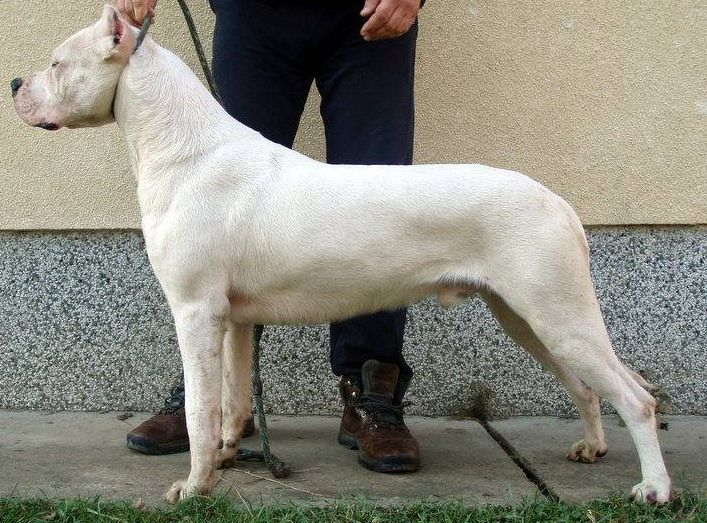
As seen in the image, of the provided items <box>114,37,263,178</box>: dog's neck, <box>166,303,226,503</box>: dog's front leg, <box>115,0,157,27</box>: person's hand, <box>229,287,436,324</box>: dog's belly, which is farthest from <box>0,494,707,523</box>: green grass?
<box>115,0,157,27</box>: person's hand

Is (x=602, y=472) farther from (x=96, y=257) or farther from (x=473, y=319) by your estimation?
(x=96, y=257)

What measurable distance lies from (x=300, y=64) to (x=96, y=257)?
1.45m

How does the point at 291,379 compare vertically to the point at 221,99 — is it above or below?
below

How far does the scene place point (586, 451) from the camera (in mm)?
3092

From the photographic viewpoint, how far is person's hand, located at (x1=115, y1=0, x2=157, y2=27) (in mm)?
2799

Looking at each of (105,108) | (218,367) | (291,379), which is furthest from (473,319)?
(105,108)

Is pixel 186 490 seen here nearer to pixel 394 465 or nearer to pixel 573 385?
pixel 394 465

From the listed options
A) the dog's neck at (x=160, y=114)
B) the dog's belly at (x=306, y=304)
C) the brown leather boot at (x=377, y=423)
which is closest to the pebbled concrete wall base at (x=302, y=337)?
the brown leather boot at (x=377, y=423)

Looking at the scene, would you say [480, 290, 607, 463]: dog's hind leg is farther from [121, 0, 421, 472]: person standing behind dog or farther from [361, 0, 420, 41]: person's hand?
[361, 0, 420, 41]: person's hand

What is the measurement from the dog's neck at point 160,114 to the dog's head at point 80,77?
5cm

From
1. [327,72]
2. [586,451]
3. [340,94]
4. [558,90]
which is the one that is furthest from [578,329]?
[558,90]

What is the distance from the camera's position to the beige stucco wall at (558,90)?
379cm

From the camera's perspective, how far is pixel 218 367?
2.61m

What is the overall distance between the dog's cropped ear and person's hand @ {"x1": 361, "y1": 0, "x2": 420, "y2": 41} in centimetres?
82
